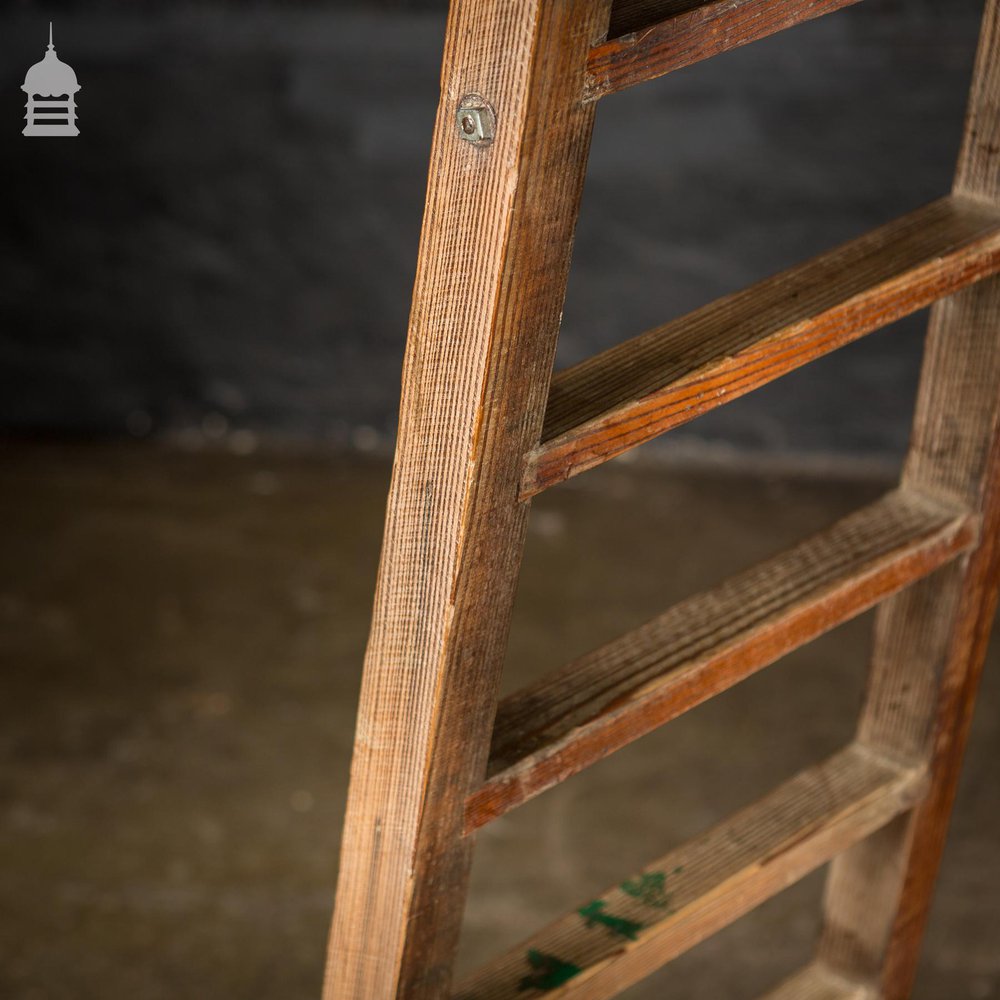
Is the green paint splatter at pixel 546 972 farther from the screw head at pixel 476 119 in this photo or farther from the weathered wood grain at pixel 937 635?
→ the screw head at pixel 476 119

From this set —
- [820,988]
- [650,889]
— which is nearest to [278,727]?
[820,988]

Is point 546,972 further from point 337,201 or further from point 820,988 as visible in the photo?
point 337,201

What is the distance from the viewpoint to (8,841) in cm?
287

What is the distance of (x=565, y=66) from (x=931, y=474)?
748mm

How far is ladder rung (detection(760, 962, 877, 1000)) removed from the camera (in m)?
1.72

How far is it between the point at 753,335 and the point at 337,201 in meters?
3.46

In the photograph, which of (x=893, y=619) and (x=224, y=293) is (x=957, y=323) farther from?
(x=224, y=293)

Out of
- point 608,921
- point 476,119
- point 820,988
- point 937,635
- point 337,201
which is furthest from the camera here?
point 337,201

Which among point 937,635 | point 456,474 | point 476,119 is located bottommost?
point 937,635

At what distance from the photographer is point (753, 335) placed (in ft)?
3.53

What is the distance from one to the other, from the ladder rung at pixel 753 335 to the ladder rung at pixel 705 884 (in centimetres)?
54

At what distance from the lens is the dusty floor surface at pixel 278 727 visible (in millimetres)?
2676

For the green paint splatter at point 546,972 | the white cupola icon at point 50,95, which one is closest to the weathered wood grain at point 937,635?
the green paint splatter at point 546,972

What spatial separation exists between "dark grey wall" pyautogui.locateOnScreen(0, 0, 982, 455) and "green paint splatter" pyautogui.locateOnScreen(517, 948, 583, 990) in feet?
10.7
